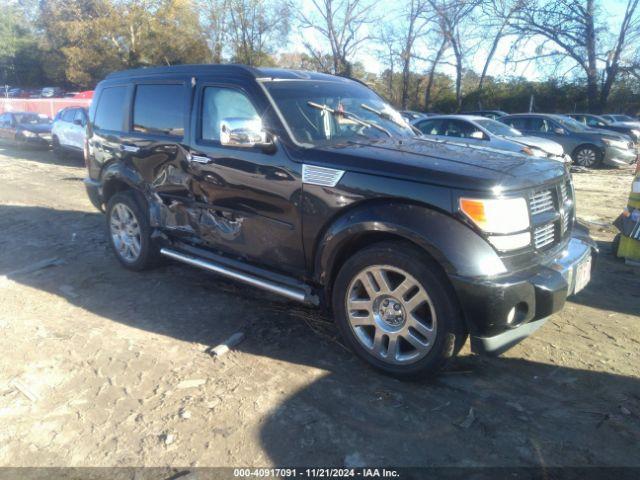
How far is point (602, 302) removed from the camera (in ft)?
15.0

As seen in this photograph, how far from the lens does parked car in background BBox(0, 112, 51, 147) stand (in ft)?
56.4

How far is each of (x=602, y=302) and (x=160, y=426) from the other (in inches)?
151

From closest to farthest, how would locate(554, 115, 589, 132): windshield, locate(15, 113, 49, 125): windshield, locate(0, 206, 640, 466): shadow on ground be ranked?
locate(0, 206, 640, 466): shadow on ground
locate(554, 115, 589, 132): windshield
locate(15, 113, 49, 125): windshield

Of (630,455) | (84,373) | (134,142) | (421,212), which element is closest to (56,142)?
(134,142)

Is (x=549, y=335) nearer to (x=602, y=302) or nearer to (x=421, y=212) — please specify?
(x=602, y=302)

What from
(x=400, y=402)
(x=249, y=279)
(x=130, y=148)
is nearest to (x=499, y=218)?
(x=400, y=402)

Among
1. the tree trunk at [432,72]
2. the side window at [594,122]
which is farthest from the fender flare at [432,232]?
the tree trunk at [432,72]

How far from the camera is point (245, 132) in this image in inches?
143

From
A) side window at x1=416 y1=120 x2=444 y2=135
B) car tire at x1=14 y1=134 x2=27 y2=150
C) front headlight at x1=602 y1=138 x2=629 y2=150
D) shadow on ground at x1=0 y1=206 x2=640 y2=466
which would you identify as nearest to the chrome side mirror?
shadow on ground at x1=0 y1=206 x2=640 y2=466

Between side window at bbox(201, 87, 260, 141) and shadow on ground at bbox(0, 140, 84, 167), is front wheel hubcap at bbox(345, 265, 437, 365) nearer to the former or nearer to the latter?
side window at bbox(201, 87, 260, 141)

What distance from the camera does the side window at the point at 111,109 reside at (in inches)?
209

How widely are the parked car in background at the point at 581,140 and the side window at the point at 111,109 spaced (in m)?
12.8

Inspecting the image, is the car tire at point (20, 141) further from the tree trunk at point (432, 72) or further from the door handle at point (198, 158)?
the tree trunk at point (432, 72)

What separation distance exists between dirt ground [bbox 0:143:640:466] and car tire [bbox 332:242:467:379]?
0.17 meters
